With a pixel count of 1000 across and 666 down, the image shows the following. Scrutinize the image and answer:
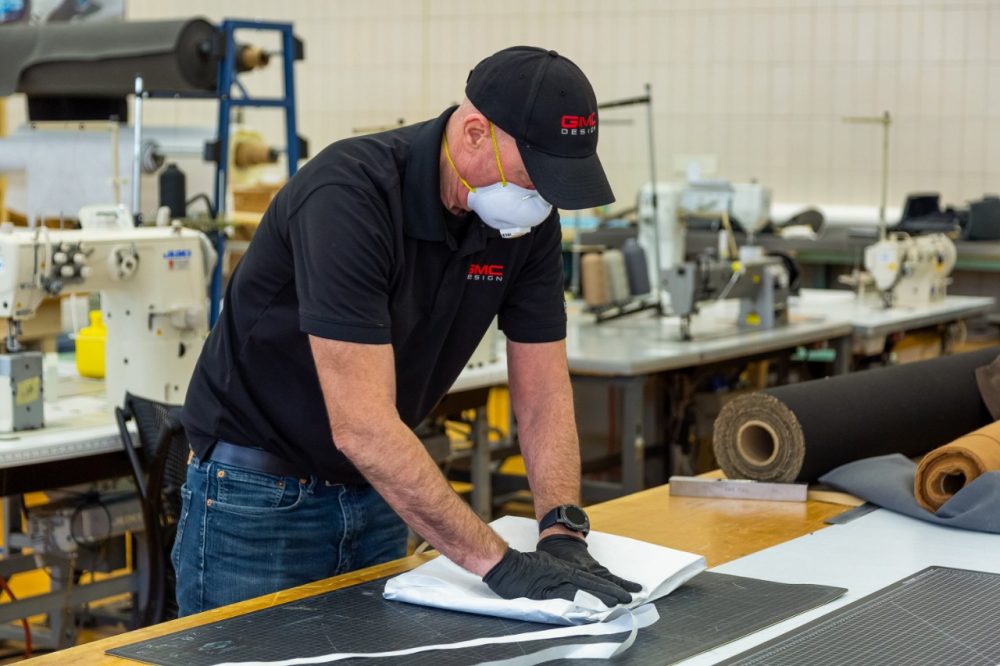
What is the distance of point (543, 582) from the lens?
1579 millimetres

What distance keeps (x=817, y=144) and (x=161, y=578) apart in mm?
5290

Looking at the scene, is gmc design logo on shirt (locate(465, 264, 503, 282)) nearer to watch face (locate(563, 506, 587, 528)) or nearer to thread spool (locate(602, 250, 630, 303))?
watch face (locate(563, 506, 587, 528))

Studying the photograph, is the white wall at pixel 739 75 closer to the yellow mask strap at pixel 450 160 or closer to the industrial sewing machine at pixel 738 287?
the industrial sewing machine at pixel 738 287

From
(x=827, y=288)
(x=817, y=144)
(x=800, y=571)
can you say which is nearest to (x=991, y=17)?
A: (x=817, y=144)

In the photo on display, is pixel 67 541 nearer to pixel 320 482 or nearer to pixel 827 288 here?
pixel 320 482

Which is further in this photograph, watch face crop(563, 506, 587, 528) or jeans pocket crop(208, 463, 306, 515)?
jeans pocket crop(208, 463, 306, 515)

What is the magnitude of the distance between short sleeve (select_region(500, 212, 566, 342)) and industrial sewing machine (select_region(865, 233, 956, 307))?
128 inches

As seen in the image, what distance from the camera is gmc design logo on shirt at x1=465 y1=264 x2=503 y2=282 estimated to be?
195 cm

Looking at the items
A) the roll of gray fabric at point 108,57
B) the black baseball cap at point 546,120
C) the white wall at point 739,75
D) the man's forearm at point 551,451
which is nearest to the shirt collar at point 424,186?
the black baseball cap at point 546,120

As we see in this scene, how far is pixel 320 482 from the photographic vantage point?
198 cm

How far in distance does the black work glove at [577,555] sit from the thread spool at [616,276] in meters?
2.90

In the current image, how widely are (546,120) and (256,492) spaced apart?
0.69 m

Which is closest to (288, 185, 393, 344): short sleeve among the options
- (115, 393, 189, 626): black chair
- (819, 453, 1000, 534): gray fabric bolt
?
(819, 453, 1000, 534): gray fabric bolt

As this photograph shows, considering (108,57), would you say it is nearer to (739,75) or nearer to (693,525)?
A: (739,75)
